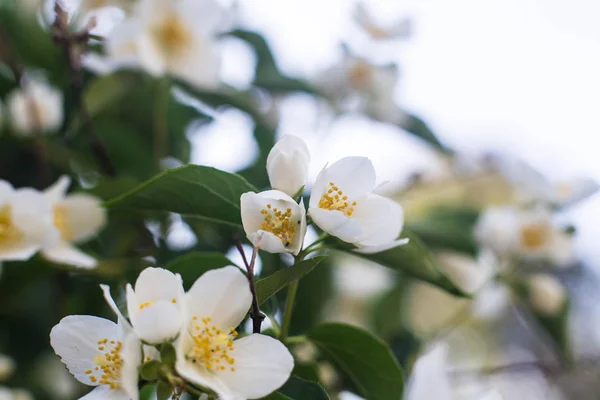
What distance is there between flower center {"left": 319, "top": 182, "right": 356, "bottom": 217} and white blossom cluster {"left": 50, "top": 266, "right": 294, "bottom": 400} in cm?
9

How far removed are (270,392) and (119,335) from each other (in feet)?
0.33

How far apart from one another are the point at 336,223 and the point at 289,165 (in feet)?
0.19

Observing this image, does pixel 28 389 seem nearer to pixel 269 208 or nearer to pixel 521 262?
pixel 269 208

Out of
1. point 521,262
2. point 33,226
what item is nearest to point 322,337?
point 33,226

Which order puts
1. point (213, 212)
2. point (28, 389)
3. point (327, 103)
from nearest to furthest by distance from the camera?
point (213, 212) < point (28, 389) < point (327, 103)

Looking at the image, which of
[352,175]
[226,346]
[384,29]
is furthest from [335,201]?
[384,29]

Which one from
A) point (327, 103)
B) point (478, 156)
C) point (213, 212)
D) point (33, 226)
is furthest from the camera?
point (478, 156)

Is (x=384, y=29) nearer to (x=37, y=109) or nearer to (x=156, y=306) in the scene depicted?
(x=37, y=109)

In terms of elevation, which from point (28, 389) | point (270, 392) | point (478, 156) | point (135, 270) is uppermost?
point (270, 392)

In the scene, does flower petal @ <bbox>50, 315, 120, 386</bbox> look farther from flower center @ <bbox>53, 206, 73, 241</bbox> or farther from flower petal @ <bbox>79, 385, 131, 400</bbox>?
flower center @ <bbox>53, 206, 73, 241</bbox>

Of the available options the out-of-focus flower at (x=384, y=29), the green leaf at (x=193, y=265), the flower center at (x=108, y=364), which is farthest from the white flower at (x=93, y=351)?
the out-of-focus flower at (x=384, y=29)

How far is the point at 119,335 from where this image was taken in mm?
366

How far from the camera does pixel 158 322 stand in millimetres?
338

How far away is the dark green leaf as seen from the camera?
1.31ft
